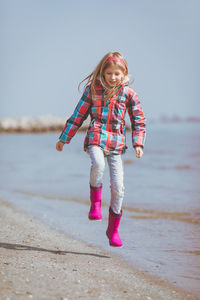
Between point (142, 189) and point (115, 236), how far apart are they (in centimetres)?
435

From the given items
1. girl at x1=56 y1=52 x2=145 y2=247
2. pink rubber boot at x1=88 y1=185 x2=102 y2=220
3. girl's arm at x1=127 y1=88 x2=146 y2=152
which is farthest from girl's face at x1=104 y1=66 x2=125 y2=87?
pink rubber boot at x1=88 y1=185 x2=102 y2=220

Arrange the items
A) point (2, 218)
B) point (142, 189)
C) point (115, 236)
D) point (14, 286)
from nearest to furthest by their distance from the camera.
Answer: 1. point (14, 286)
2. point (115, 236)
3. point (2, 218)
4. point (142, 189)

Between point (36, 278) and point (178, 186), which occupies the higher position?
point (36, 278)

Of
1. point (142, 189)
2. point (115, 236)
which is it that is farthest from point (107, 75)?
point (142, 189)

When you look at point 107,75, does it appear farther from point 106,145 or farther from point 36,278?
point 36,278

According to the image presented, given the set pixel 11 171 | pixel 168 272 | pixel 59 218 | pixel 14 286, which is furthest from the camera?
pixel 11 171

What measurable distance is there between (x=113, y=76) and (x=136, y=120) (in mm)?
434

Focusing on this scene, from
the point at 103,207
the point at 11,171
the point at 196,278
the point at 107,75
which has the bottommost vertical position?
the point at 11,171

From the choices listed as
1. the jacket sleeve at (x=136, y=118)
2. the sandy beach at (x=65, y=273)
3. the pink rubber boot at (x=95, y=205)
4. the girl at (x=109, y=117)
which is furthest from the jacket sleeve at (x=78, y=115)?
the sandy beach at (x=65, y=273)

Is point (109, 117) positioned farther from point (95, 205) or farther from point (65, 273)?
point (65, 273)

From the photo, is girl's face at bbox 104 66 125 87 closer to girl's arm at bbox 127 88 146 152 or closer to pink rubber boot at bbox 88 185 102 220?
girl's arm at bbox 127 88 146 152

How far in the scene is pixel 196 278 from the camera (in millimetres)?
3537

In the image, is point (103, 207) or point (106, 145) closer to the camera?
point (106, 145)

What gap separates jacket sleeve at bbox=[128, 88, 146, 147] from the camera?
379 cm
